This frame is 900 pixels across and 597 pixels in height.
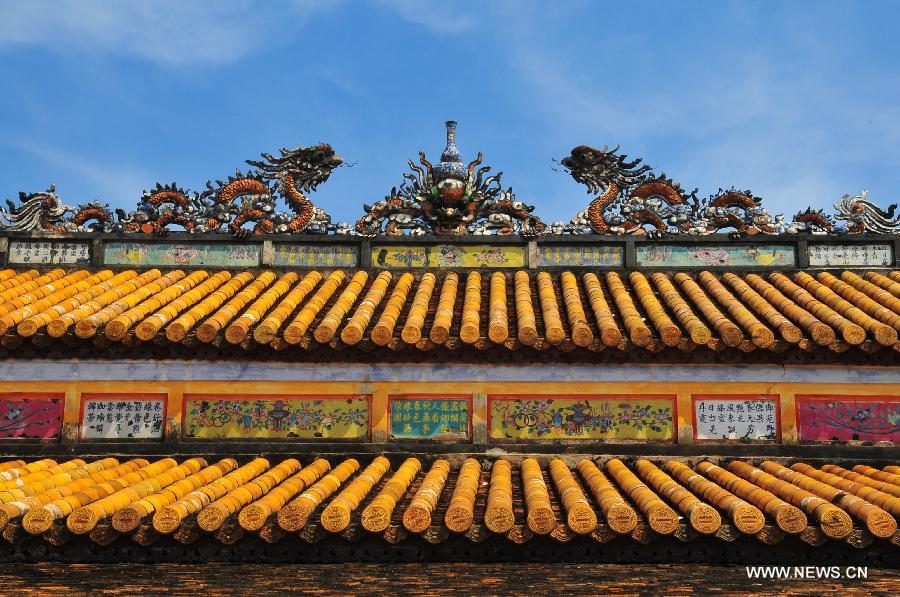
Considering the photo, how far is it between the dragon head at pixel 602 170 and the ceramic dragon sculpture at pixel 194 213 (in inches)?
135

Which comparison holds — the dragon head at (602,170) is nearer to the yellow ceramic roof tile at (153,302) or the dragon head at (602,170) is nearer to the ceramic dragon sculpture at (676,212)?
the ceramic dragon sculpture at (676,212)

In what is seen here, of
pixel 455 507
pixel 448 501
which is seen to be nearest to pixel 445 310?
pixel 448 501

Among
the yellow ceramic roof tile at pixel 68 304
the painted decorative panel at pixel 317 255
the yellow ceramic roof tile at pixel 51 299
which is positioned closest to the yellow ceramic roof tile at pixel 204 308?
Result: the painted decorative panel at pixel 317 255

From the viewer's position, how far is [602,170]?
543 inches

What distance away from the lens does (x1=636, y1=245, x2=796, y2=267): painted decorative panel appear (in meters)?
13.2

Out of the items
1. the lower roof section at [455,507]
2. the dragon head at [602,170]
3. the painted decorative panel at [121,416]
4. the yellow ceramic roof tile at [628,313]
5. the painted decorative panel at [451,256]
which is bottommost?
the lower roof section at [455,507]

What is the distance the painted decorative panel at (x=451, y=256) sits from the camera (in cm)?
1341

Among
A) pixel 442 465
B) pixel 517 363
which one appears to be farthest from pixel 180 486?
pixel 517 363

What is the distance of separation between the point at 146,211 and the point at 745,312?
7.81 meters

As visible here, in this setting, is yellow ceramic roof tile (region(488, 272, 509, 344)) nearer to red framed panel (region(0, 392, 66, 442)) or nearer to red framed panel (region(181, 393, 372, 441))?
red framed panel (region(181, 393, 372, 441))

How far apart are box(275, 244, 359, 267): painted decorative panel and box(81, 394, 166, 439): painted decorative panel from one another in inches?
121

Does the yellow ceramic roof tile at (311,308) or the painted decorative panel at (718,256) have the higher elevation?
the painted decorative panel at (718,256)

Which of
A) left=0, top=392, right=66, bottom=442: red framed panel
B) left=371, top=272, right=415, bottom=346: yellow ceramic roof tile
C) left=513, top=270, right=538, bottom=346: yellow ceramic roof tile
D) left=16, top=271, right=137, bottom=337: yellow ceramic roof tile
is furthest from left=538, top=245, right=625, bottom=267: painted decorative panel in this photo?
left=0, top=392, right=66, bottom=442: red framed panel

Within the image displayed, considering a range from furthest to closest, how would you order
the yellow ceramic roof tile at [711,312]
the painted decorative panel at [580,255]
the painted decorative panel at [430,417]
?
the painted decorative panel at [580,255]
the painted decorative panel at [430,417]
the yellow ceramic roof tile at [711,312]
